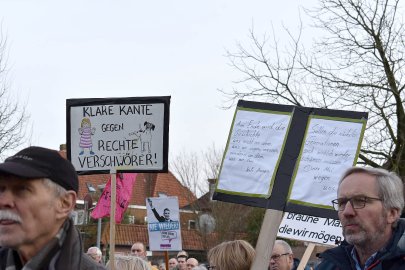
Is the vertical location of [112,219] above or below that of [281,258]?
above

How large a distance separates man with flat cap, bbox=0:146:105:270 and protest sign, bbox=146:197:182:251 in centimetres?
826

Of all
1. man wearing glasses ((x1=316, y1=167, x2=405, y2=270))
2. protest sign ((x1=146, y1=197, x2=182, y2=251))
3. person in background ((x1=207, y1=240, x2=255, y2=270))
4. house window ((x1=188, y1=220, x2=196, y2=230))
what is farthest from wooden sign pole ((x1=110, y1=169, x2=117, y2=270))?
house window ((x1=188, y1=220, x2=196, y2=230))

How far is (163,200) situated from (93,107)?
4151 millimetres

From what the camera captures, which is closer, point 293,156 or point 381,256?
point 381,256

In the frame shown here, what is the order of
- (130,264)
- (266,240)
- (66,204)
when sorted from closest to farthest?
(66,204), (130,264), (266,240)

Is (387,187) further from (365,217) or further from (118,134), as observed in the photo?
(118,134)

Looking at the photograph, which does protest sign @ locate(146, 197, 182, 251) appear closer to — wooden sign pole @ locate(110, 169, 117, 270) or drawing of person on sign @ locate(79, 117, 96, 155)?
drawing of person on sign @ locate(79, 117, 96, 155)

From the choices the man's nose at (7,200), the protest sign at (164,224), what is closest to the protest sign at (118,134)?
the protest sign at (164,224)

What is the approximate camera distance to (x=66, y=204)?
3.23m

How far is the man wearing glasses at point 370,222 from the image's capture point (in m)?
4.15

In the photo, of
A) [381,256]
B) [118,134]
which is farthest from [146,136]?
[381,256]

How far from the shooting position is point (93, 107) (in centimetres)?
771

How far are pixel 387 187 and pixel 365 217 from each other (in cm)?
22

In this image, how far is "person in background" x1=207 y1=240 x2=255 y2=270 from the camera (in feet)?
17.9
